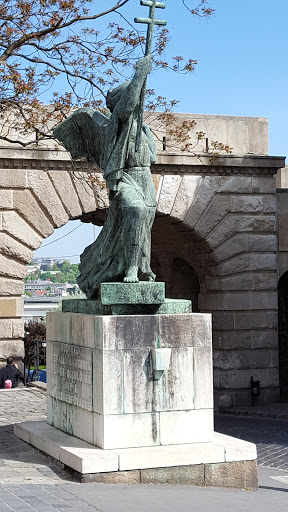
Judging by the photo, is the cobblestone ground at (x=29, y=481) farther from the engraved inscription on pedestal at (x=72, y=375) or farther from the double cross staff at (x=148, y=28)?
the double cross staff at (x=148, y=28)

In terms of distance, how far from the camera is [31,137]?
1677 cm

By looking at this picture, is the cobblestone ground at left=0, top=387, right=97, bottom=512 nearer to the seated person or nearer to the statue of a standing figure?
the statue of a standing figure

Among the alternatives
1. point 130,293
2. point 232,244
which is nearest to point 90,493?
point 130,293

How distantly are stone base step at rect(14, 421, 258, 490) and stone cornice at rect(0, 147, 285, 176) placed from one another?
330 inches

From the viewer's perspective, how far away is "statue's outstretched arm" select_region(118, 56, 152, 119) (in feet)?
27.9

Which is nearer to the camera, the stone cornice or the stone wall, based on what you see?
the stone cornice

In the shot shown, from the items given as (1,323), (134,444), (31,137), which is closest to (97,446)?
(134,444)

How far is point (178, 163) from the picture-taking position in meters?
17.3

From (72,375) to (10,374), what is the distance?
6953 mm

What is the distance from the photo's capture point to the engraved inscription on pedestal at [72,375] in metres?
8.54

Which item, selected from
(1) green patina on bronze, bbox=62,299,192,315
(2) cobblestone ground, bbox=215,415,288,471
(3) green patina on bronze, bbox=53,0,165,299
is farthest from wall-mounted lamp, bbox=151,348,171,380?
(2) cobblestone ground, bbox=215,415,288,471

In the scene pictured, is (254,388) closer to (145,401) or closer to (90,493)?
(145,401)

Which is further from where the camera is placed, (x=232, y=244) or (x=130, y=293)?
(x=232, y=244)

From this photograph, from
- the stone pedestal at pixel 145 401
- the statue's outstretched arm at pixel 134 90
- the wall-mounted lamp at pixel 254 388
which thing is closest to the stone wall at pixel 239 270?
the wall-mounted lamp at pixel 254 388
